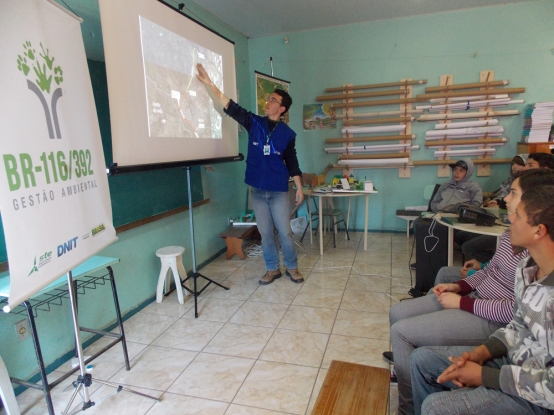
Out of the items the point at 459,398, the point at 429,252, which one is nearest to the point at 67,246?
the point at 459,398

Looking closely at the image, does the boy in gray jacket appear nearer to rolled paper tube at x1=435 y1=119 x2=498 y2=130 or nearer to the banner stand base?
the banner stand base

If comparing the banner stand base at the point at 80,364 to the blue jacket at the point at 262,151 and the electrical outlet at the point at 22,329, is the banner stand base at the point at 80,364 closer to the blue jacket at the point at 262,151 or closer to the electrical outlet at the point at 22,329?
the electrical outlet at the point at 22,329

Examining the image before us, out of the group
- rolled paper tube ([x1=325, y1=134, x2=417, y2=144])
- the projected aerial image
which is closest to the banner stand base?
the projected aerial image

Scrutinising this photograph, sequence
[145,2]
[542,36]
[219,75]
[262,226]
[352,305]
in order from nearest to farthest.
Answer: [145,2]
[352,305]
[219,75]
[262,226]
[542,36]

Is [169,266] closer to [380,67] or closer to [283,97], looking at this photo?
[283,97]

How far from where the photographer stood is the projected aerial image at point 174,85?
2184mm

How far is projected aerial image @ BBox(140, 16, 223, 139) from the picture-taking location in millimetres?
2184

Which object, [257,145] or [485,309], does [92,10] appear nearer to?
[257,145]

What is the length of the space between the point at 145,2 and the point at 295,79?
2.85m

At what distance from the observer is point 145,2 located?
2.11 metres

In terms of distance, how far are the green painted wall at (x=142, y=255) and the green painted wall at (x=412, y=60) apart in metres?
0.78

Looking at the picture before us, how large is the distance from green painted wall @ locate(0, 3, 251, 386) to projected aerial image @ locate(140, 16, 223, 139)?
36cm

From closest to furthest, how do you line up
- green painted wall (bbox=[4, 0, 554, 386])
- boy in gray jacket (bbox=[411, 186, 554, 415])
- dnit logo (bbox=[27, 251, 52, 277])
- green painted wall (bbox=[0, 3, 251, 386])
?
boy in gray jacket (bbox=[411, 186, 554, 415]), dnit logo (bbox=[27, 251, 52, 277]), green painted wall (bbox=[0, 3, 251, 386]), green painted wall (bbox=[4, 0, 554, 386])

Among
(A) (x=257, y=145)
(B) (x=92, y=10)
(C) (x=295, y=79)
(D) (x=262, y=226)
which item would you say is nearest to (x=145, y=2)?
(B) (x=92, y=10)
